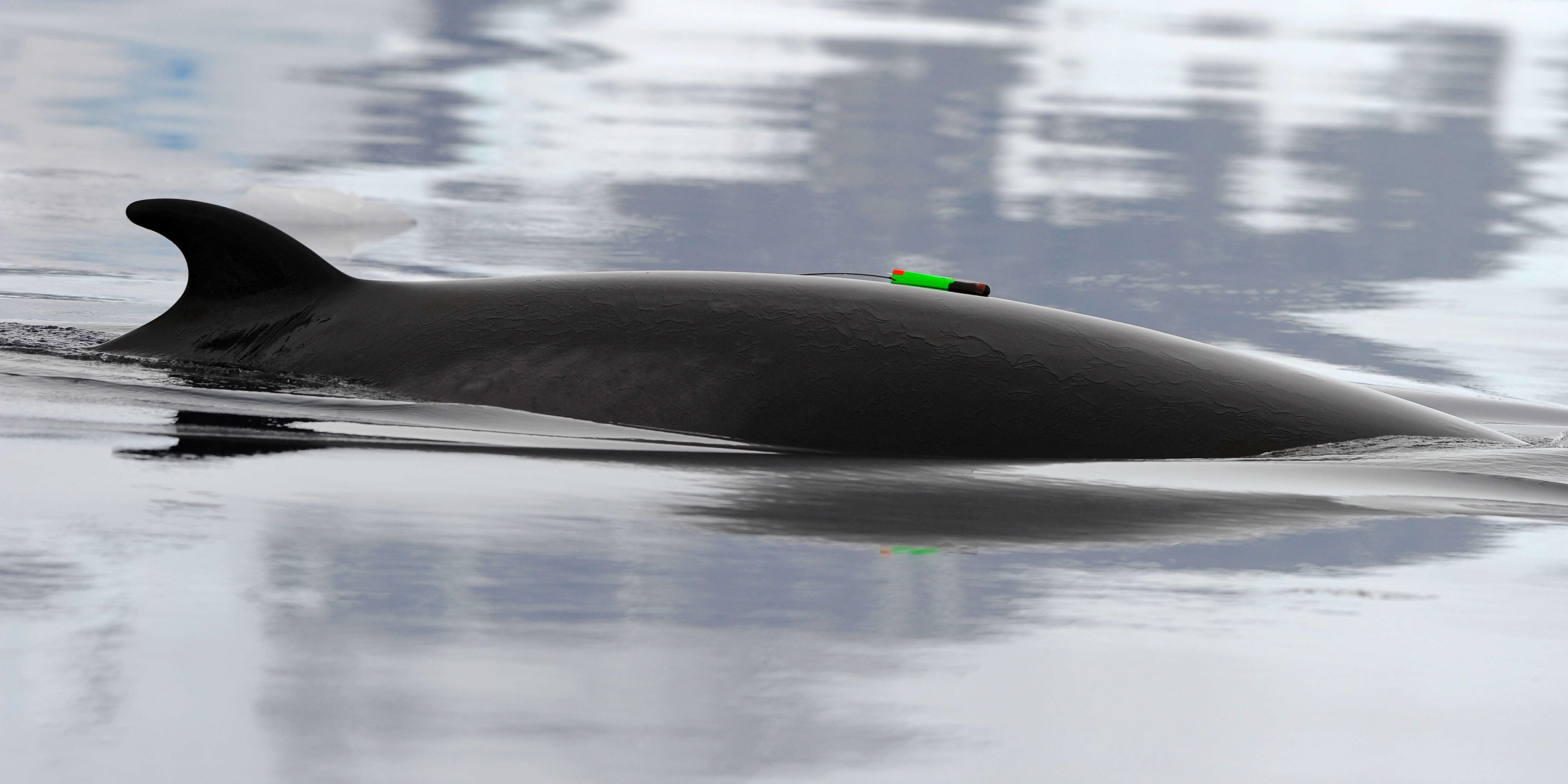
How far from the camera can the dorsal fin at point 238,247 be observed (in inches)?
273

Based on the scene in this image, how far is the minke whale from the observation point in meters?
5.82

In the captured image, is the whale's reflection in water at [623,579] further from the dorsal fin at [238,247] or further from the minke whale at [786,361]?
the dorsal fin at [238,247]

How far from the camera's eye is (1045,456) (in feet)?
18.6

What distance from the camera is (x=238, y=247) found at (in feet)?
23.0

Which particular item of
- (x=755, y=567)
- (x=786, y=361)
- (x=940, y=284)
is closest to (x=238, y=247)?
(x=786, y=361)

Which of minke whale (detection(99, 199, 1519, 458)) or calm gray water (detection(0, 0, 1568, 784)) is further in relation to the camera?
minke whale (detection(99, 199, 1519, 458))

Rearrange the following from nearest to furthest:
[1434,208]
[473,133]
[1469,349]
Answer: [1469,349], [1434,208], [473,133]

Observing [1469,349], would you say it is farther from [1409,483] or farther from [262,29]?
[262,29]

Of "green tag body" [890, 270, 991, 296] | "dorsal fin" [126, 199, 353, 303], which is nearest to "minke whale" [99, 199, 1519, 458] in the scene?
"dorsal fin" [126, 199, 353, 303]

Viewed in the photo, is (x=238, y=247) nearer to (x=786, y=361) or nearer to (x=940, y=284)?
(x=786, y=361)

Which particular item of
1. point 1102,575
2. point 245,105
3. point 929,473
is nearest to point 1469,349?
point 929,473

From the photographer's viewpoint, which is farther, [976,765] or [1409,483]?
[1409,483]

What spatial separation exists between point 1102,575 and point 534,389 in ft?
8.54

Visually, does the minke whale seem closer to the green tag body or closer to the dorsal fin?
the dorsal fin
